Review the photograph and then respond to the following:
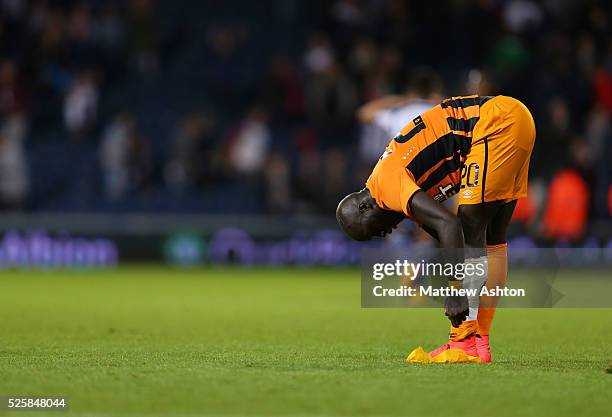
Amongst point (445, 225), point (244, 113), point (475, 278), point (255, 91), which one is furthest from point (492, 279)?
point (255, 91)

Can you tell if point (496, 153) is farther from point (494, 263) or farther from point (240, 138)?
point (240, 138)

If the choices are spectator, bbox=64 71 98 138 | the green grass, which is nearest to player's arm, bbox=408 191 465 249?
the green grass

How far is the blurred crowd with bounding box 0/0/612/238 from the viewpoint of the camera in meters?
21.5

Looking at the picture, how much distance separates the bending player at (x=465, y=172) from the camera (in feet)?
25.6

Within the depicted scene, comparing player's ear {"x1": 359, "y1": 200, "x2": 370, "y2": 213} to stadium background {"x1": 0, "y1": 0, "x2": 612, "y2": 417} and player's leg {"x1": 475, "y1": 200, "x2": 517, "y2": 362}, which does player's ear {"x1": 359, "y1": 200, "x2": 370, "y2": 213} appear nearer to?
Answer: player's leg {"x1": 475, "y1": 200, "x2": 517, "y2": 362}

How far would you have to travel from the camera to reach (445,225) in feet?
24.1

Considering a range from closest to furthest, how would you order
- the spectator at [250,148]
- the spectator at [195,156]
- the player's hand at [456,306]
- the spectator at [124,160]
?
1. the player's hand at [456,306]
2. the spectator at [124,160]
3. the spectator at [195,156]
4. the spectator at [250,148]

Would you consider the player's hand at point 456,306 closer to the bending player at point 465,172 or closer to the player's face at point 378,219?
the bending player at point 465,172

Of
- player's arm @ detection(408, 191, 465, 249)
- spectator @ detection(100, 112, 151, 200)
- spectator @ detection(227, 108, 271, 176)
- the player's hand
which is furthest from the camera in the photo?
spectator @ detection(227, 108, 271, 176)

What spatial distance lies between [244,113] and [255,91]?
0.57 metres

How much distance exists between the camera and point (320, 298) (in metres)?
14.6

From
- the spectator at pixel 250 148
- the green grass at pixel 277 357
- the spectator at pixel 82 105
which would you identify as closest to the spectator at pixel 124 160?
the spectator at pixel 82 105

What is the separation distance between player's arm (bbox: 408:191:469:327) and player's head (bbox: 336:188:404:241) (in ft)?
1.23

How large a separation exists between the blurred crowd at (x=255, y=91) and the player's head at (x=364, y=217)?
1244 cm
